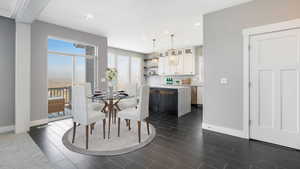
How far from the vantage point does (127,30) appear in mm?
4289

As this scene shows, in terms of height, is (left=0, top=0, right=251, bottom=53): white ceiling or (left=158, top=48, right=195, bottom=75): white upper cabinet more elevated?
(left=0, top=0, right=251, bottom=53): white ceiling

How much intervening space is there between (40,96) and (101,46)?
2326 millimetres

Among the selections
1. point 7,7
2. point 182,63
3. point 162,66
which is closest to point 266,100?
point 182,63

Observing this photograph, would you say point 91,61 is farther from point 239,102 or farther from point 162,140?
point 239,102

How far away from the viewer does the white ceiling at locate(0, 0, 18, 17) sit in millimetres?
2662

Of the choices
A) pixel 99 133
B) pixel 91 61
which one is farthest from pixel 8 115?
pixel 91 61

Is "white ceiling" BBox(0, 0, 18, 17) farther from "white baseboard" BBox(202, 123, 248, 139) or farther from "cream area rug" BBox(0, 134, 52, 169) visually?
"white baseboard" BBox(202, 123, 248, 139)

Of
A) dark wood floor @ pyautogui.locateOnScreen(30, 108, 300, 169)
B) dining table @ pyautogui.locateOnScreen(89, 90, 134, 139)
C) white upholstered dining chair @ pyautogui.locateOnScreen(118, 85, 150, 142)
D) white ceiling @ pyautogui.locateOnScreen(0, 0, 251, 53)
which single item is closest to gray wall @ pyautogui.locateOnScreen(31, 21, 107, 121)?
white ceiling @ pyautogui.locateOnScreen(0, 0, 251, 53)

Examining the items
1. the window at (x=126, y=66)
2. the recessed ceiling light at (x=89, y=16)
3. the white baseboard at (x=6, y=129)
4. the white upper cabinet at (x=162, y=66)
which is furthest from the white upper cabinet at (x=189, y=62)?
the white baseboard at (x=6, y=129)

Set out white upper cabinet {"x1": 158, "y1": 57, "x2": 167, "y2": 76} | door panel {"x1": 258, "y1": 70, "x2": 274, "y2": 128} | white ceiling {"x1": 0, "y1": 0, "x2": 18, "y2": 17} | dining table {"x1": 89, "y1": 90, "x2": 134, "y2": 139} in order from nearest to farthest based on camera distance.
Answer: door panel {"x1": 258, "y1": 70, "x2": 274, "y2": 128} → white ceiling {"x1": 0, "y1": 0, "x2": 18, "y2": 17} → dining table {"x1": 89, "y1": 90, "x2": 134, "y2": 139} → white upper cabinet {"x1": 158, "y1": 57, "x2": 167, "y2": 76}

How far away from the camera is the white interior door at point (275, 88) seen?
2332 mm

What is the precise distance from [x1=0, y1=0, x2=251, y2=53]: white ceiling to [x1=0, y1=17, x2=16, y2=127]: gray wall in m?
0.32

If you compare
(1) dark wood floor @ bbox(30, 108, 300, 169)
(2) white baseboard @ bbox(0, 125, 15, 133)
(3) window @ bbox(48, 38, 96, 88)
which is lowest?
(1) dark wood floor @ bbox(30, 108, 300, 169)

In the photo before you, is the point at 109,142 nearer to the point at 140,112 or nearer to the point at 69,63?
the point at 140,112
